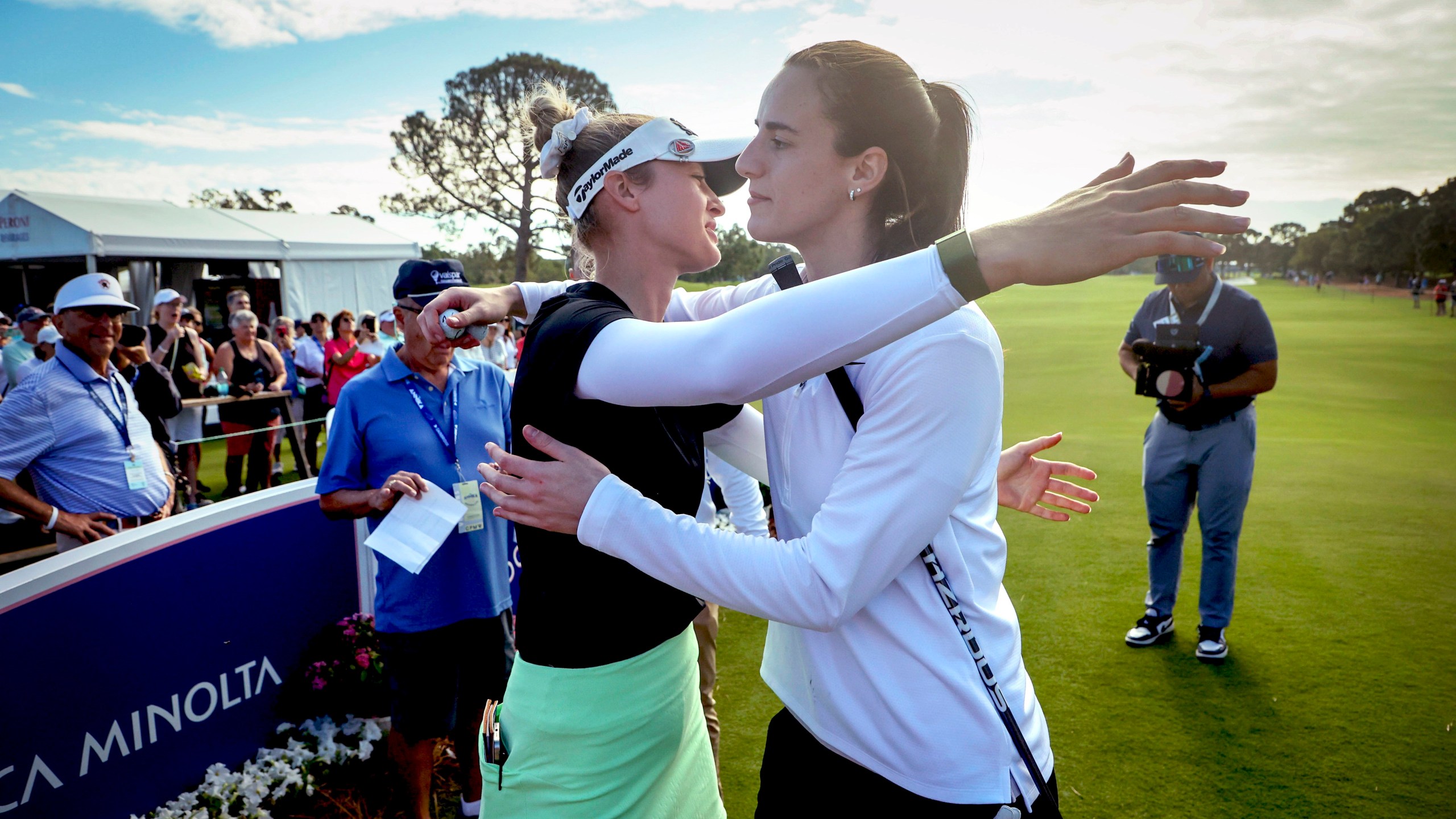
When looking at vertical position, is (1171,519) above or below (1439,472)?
above

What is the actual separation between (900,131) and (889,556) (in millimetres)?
902

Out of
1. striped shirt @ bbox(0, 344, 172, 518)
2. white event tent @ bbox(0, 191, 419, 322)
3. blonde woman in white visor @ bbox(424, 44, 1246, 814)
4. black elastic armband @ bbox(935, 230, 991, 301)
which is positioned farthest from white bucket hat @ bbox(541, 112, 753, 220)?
white event tent @ bbox(0, 191, 419, 322)

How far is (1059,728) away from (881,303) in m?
3.65

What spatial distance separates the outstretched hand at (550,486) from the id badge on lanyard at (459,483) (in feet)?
6.66

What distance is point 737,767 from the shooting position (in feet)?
12.4

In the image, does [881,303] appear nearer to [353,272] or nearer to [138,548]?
[138,548]

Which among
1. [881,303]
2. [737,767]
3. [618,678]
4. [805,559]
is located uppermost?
[881,303]

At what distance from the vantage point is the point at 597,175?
1820 millimetres

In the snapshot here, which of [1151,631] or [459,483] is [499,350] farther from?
[1151,631]

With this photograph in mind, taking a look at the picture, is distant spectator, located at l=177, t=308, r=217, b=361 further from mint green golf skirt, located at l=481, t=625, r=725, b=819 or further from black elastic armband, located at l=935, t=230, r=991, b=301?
black elastic armband, located at l=935, t=230, r=991, b=301

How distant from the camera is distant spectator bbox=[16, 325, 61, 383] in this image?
9422 mm

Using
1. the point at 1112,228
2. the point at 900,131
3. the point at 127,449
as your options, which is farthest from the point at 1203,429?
the point at 127,449

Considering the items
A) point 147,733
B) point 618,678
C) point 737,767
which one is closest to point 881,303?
point 618,678

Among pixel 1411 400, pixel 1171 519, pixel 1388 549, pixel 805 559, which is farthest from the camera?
pixel 1411 400
